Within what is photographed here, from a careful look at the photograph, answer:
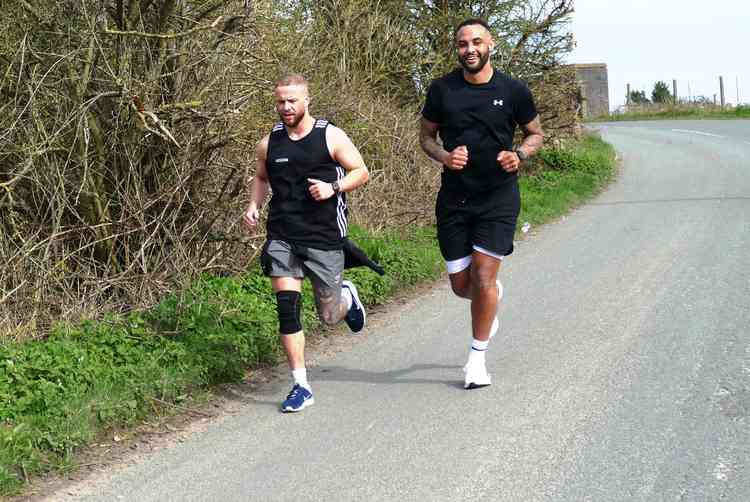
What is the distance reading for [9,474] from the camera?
17.1ft

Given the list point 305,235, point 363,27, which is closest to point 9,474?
point 305,235

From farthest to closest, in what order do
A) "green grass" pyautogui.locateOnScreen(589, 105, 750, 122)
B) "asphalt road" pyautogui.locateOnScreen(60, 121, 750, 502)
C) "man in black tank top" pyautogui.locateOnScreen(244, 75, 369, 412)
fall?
"green grass" pyautogui.locateOnScreen(589, 105, 750, 122) → "man in black tank top" pyautogui.locateOnScreen(244, 75, 369, 412) → "asphalt road" pyautogui.locateOnScreen(60, 121, 750, 502)

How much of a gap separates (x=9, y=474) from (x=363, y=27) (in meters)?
12.2

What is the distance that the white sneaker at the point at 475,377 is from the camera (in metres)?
6.78

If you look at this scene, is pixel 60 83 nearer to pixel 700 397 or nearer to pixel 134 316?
pixel 134 316

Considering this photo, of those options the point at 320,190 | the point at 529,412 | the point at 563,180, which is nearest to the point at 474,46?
the point at 320,190

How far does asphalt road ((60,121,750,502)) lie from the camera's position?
5.04m

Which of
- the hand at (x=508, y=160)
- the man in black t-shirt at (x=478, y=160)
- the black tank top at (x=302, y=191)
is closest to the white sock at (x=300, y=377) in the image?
the black tank top at (x=302, y=191)

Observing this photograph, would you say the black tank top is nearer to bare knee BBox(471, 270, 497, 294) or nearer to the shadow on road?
bare knee BBox(471, 270, 497, 294)

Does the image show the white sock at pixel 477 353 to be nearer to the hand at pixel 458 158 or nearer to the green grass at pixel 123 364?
the hand at pixel 458 158

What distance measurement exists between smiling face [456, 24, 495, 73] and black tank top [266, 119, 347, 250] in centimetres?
94

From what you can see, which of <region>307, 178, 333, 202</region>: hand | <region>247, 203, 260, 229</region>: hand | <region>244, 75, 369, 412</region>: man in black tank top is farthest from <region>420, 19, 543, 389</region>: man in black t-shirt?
<region>247, 203, 260, 229</region>: hand

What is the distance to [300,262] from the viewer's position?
661cm

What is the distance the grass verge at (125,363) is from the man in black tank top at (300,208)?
88 cm
